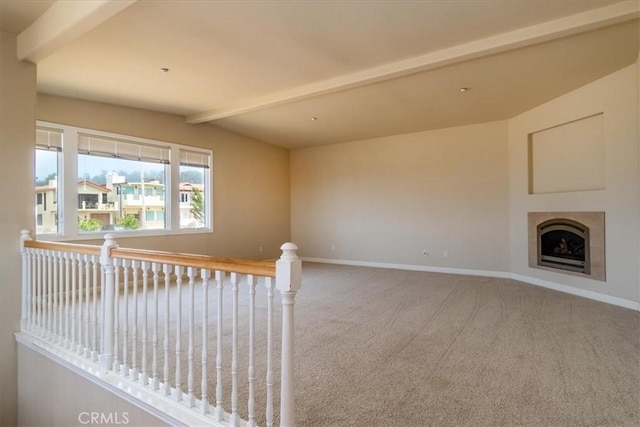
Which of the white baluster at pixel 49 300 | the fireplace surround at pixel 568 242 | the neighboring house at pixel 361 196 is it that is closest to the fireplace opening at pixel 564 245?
the fireplace surround at pixel 568 242

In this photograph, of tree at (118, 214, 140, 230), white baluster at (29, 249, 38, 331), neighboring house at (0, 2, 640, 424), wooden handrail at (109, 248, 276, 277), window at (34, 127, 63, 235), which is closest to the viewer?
wooden handrail at (109, 248, 276, 277)

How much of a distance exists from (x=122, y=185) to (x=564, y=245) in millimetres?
6701

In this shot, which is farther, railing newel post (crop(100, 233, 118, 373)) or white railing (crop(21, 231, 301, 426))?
railing newel post (crop(100, 233, 118, 373))

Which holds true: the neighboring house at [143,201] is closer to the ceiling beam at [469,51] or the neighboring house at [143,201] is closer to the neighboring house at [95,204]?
the neighboring house at [95,204]

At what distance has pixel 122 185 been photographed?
5355mm

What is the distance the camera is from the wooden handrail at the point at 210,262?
1.59 meters

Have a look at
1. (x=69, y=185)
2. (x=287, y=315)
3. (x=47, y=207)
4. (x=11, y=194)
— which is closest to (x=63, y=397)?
(x=11, y=194)

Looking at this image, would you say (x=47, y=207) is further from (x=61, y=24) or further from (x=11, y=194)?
(x=61, y=24)

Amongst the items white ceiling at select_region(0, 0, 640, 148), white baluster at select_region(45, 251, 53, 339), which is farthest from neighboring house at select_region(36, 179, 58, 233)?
white baluster at select_region(45, 251, 53, 339)

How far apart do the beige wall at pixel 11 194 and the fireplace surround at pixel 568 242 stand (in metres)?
6.53

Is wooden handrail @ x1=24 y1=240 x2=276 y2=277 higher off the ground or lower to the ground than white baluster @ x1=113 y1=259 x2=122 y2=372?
higher

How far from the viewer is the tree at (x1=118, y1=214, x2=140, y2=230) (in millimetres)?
5334

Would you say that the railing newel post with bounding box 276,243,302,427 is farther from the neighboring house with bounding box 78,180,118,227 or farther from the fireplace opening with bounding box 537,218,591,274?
the fireplace opening with bounding box 537,218,591,274

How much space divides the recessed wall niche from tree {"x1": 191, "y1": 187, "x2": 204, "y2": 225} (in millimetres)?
5712
